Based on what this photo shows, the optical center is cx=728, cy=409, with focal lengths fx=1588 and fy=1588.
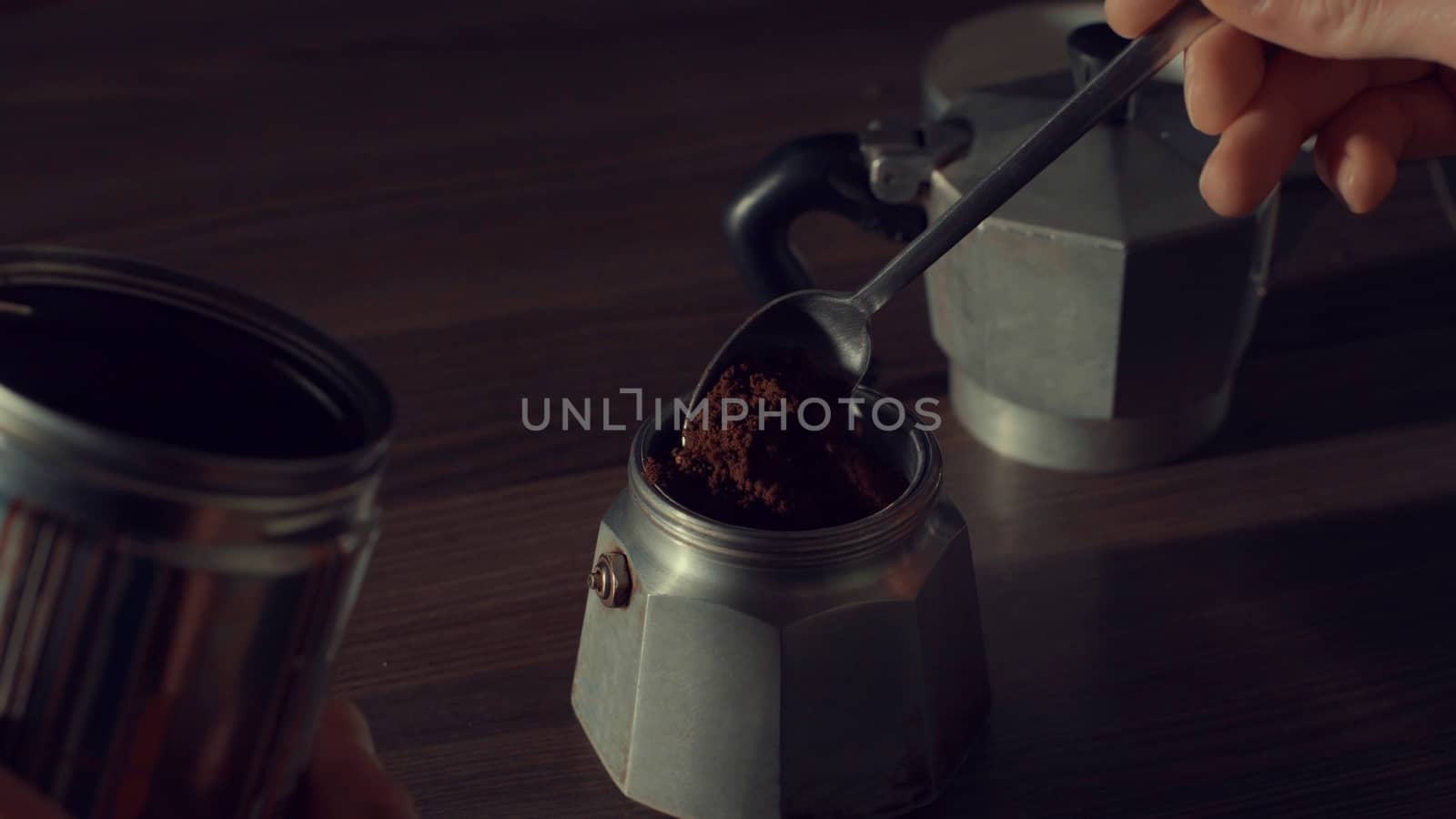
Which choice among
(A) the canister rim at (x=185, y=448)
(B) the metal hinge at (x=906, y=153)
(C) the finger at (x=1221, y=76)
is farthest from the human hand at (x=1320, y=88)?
(A) the canister rim at (x=185, y=448)

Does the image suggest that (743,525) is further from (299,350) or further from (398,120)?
(398,120)

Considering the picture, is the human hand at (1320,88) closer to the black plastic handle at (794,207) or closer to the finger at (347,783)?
the black plastic handle at (794,207)

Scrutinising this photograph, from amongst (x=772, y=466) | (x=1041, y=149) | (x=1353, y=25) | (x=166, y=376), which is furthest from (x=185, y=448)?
(x=1353, y=25)

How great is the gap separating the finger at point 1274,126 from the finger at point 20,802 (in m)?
0.48

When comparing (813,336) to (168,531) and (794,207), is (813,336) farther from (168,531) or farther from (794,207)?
(168,531)

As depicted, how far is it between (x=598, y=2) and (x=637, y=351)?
519mm

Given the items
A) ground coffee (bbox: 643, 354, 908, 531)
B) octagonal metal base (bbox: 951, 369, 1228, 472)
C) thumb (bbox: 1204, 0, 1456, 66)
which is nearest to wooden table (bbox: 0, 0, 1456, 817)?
octagonal metal base (bbox: 951, 369, 1228, 472)

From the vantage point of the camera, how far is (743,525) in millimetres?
533

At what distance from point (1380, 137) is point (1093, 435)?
0.18 m

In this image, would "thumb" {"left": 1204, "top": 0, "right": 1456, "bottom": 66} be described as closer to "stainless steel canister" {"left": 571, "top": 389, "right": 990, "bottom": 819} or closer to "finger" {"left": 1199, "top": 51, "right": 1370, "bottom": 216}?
"finger" {"left": 1199, "top": 51, "right": 1370, "bottom": 216}

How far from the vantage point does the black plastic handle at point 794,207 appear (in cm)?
72

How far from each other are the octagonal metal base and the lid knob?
139mm

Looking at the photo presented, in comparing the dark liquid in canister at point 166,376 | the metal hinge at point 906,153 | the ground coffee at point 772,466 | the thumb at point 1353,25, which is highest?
the thumb at point 1353,25

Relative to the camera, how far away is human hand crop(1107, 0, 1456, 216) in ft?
1.90
